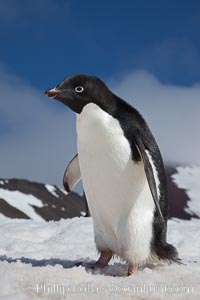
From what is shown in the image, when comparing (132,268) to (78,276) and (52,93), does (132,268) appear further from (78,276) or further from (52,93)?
(52,93)

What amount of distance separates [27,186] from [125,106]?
40.3 m

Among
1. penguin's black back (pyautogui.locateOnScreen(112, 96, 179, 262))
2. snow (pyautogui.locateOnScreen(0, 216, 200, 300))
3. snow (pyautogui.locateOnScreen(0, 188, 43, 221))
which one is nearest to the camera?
snow (pyautogui.locateOnScreen(0, 216, 200, 300))

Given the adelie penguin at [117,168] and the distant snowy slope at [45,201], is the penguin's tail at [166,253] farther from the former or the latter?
the distant snowy slope at [45,201]

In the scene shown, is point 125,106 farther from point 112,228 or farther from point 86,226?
point 86,226

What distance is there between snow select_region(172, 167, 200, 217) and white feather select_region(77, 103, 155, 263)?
79.6ft

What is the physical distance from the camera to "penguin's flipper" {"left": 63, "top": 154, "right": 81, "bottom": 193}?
5.30 meters

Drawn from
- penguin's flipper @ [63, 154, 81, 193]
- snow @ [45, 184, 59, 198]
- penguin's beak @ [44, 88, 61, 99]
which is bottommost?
penguin's flipper @ [63, 154, 81, 193]

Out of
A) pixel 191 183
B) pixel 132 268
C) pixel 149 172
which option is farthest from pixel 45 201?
pixel 149 172

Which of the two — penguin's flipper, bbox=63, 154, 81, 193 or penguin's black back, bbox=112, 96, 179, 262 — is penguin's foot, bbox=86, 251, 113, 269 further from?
penguin's flipper, bbox=63, 154, 81, 193

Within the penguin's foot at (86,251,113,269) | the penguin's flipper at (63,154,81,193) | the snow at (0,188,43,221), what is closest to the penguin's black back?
the penguin's foot at (86,251,113,269)

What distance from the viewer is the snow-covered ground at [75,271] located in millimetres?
3070

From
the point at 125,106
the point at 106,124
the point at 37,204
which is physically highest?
the point at 37,204

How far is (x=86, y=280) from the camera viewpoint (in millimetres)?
3521

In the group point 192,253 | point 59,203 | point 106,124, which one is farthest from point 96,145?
point 59,203
